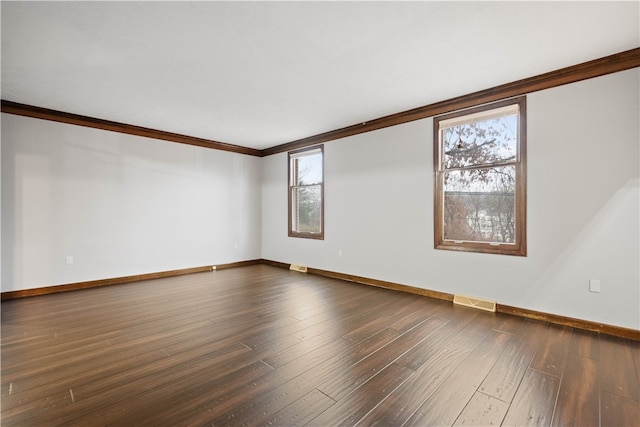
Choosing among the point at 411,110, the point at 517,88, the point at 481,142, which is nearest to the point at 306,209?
the point at 411,110

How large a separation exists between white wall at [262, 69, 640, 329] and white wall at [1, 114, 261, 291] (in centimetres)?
348

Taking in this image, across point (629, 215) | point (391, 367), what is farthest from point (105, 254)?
point (629, 215)

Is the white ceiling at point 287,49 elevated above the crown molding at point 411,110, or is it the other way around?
the white ceiling at point 287,49

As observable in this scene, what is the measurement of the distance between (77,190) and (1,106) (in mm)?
1315

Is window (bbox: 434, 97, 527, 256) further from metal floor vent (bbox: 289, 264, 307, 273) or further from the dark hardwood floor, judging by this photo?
metal floor vent (bbox: 289, 264, 307, 273)

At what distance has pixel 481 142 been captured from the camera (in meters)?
3.72

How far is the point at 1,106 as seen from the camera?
12.8 ft

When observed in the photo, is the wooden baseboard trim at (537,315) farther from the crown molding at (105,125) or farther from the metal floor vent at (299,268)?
the crown molding at (105,125)

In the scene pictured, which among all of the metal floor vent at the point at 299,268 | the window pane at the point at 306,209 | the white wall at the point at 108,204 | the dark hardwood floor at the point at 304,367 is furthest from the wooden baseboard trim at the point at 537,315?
the white wall at the point at 108,204

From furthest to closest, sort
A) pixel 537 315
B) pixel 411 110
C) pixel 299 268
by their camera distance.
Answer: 1. pixel 299 268
2. pixel 411 110
3. pixel 537 315

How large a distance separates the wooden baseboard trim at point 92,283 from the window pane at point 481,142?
4.88 metres

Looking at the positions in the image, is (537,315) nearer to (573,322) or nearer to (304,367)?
(573,322)

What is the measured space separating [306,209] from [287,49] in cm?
367

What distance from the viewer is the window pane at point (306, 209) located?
580 centimetres
